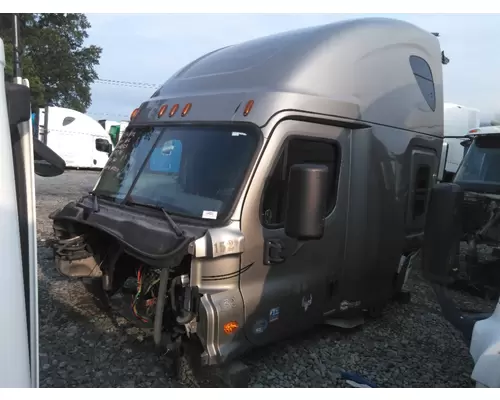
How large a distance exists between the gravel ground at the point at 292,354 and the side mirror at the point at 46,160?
7.05ft

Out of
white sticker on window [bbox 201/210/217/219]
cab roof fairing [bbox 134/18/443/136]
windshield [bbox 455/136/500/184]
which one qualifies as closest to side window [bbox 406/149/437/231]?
cab roof fairing [bbox 134/18/443/136]

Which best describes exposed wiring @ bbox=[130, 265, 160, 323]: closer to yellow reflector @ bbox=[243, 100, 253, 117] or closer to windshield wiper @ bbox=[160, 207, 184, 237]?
windshield wiper @ bbox=[160, 207, 184, 237]

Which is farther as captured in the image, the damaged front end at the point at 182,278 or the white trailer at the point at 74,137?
the white trailer at the point at 74,137

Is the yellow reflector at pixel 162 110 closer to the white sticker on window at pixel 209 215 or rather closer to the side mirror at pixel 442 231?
the white sticker on window at pixel 209 215

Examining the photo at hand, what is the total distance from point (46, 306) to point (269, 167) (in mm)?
3289

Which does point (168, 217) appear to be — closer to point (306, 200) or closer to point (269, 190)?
point (269, 190)

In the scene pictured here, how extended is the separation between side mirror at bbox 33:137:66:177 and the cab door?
58.8 inches

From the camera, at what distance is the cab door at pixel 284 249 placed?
137 inches

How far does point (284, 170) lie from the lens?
372 cm

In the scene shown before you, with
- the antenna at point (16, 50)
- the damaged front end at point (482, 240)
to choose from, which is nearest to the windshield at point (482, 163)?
the damaged front end at point (482, 240)

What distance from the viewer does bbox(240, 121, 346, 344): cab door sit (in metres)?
3.47

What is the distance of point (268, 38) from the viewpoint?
447cm

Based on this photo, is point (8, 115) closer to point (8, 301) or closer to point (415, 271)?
point (8, 301)

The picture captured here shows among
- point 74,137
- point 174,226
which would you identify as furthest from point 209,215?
point 74,137
